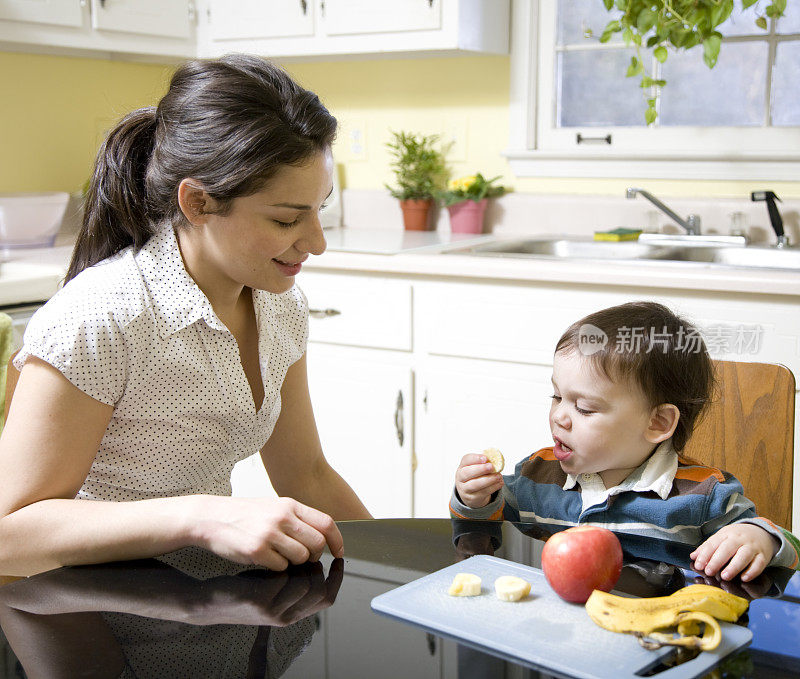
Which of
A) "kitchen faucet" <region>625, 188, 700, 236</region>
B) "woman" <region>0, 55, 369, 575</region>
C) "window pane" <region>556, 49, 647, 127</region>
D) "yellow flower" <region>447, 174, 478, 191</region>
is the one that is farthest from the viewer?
"yellow flower" <region>447, 174, 478, 191</region>

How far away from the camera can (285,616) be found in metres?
0.80

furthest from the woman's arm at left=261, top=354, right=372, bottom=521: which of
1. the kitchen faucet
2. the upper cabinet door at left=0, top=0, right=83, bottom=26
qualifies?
the upper cabinet door at left=0, top=0, right=83, bottom=26

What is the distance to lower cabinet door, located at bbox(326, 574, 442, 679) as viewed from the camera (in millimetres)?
707

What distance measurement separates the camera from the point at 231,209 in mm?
1154

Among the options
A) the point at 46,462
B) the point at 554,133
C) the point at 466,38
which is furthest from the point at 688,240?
the point at 46,462

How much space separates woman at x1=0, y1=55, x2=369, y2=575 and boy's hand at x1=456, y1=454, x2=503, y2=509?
0.58 feet

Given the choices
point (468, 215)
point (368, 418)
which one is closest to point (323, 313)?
point (368, 418)

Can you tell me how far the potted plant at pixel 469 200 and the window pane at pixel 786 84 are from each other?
0.77 m

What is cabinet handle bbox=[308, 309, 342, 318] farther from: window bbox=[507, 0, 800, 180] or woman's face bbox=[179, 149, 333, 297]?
woman's face bbox=[179, 149, 333, 297]

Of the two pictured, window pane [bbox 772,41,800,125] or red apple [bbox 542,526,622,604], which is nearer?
red apple [bbox 542,526,622,604]

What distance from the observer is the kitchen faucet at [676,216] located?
2430 millimetres

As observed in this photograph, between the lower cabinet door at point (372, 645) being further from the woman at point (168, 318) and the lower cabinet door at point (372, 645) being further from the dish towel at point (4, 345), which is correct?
the dish towel at point (4, 345)

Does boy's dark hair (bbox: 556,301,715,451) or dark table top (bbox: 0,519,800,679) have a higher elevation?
boy's dark hair (bbox: 556,301,715,451)

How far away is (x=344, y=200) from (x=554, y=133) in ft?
2.39
